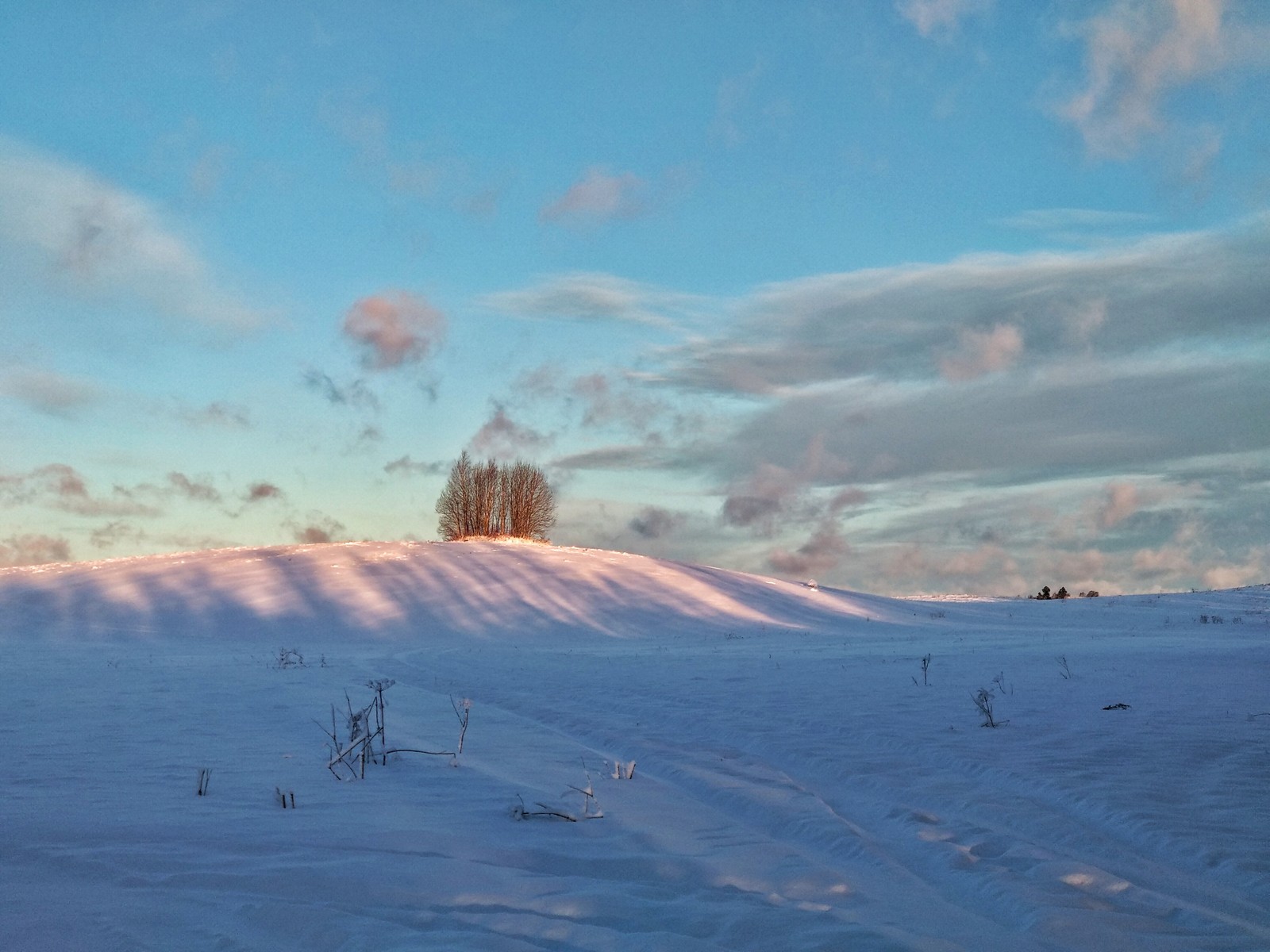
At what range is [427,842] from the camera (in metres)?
4.93

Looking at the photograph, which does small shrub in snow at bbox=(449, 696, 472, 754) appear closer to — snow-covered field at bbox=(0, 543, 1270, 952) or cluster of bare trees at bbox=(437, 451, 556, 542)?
snow-covered field at bbox=(0, 543, 1270, 952)

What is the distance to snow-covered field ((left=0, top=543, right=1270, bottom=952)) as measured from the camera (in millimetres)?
3945

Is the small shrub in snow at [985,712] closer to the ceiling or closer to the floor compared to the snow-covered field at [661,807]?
closer to the ceiling

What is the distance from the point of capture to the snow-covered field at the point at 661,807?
12.9 ft

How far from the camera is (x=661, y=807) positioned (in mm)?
5914

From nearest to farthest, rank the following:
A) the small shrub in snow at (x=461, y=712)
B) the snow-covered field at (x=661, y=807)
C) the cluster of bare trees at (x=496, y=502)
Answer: the snow-covered field at (x=661, y=807) < the small shrub in snow at (x=461, y=712) < the cluster of bare trees at (x=496, y=502)

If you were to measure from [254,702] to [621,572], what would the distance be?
20.6 meters

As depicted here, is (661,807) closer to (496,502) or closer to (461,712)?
(461,712)

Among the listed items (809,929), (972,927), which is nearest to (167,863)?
(809,929)

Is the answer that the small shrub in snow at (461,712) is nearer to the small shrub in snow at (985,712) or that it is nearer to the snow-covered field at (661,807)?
the snow-covered field at (661,807)

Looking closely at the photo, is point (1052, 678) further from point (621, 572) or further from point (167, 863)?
point (621, 572)

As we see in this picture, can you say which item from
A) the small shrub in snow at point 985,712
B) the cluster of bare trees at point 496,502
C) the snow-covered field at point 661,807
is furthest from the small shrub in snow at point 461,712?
the cluster of bare trees at point 496,502

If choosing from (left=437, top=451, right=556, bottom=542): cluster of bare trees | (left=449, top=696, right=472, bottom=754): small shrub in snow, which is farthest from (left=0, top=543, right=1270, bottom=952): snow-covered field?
(left=437, top=451, right=556, bottom=542): cluster of bare trees

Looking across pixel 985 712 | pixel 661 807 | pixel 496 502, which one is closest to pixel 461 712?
pixel 661 807
